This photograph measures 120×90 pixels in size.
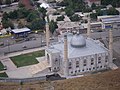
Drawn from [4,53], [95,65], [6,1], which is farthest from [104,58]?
[6,1]

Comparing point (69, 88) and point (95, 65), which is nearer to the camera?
point (69, 88)

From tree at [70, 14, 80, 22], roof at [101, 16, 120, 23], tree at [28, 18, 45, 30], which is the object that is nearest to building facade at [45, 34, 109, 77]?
tree at [28, 18, 45, 30]

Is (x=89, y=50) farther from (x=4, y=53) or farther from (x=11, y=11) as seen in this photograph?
(x=11, y=11)

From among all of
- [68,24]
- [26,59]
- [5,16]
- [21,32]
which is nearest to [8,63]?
[26,59]

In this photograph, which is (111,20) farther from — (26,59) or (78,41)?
(26,59)

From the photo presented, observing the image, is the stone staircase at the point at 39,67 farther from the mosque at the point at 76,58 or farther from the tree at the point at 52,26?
the tree at the point at 52,26

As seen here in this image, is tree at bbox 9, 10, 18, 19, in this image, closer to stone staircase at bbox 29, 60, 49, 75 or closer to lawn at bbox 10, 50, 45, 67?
lawn at bbox 10, 50, 45, 67
